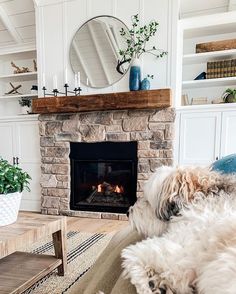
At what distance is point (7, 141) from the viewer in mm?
3621

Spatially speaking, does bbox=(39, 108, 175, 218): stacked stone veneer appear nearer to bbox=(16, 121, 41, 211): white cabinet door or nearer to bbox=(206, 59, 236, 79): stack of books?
bbox=(16, 121, 41, 211): white cabinet door

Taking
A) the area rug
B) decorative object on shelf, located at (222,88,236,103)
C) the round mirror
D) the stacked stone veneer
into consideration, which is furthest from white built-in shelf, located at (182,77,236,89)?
the area rug

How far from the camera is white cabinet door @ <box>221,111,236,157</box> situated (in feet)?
9.13

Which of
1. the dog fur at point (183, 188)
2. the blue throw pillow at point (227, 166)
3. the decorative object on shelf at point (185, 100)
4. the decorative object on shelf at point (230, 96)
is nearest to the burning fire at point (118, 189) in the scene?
the decorative object on shelf at point (185, 100)

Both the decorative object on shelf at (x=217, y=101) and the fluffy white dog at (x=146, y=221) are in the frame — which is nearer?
the fluffy white dog at (x=146, y=221)

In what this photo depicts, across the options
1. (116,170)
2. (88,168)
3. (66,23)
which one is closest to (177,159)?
(116,170)

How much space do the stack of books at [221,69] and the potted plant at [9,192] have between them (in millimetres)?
2503

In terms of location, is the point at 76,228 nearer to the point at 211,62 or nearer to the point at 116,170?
the point at 116,170

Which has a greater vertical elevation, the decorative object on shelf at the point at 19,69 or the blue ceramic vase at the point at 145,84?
the decorative object on shelf at the point at 19,69

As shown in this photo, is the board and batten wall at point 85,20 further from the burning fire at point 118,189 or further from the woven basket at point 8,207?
the woven basket at point 8,207

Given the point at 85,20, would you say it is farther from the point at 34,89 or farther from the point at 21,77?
the point at 21,77

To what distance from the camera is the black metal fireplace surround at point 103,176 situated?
3127 mm

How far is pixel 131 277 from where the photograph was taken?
464 millimetres

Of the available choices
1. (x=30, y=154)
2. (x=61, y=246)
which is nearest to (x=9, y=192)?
(x=61, y=246)
